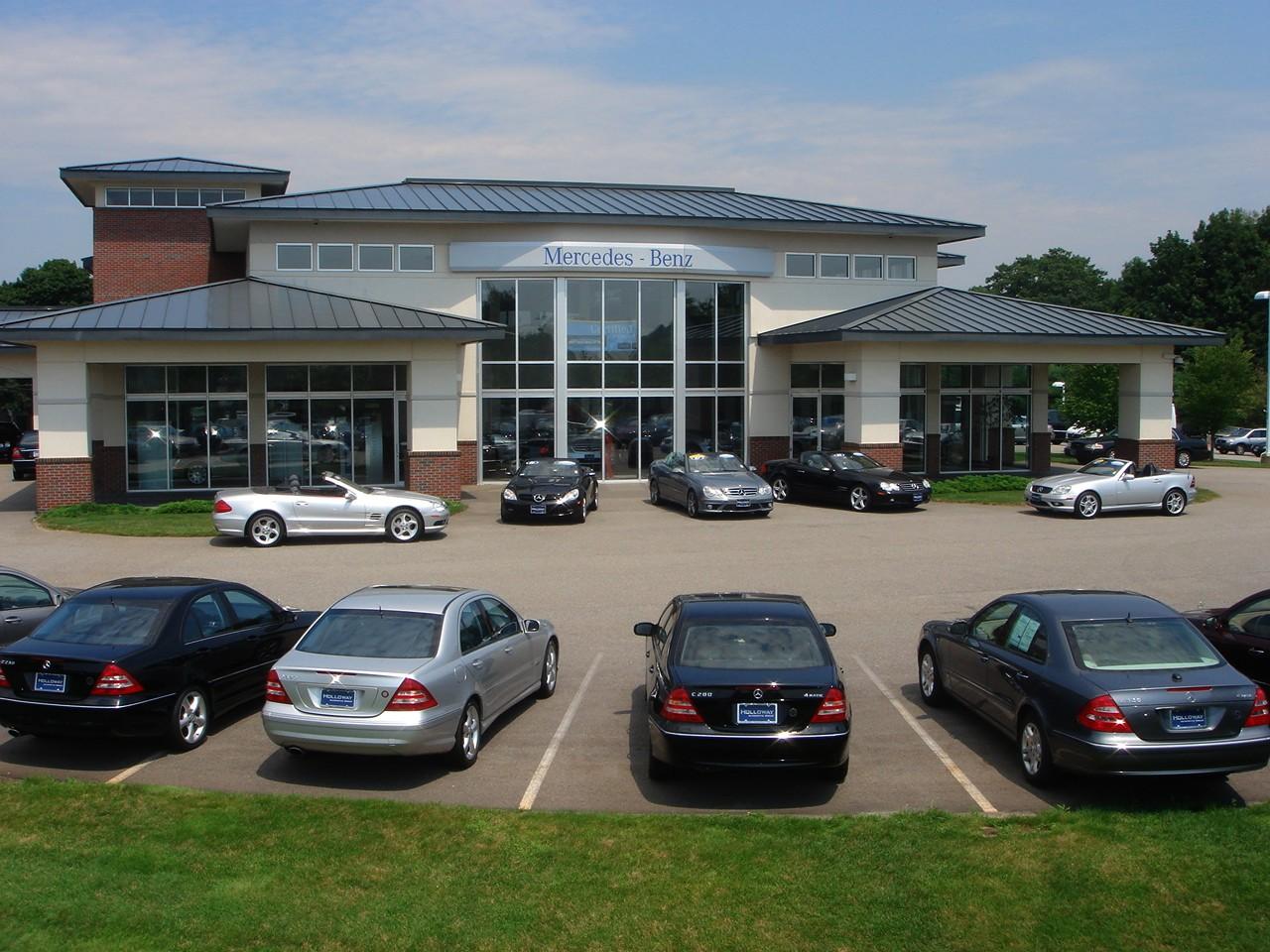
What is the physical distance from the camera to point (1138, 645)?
29.8ft

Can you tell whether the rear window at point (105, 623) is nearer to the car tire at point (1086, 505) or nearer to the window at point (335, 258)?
the car tire at point (1086, 505)

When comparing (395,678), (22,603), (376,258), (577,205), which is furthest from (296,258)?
(395,678)

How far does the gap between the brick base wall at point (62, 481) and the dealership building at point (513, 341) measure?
0.06 metres

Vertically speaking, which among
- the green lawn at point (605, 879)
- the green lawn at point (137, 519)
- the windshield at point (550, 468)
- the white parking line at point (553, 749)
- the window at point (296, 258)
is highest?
the window at point (296, 258)

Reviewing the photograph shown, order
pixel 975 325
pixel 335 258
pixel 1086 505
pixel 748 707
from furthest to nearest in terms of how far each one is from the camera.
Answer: pixel 335 258
pixel 975 325
pixel 1086 505
pixel 748 707

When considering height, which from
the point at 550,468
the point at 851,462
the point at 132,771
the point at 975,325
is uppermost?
the point at 975,325

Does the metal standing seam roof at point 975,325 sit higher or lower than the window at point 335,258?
lower

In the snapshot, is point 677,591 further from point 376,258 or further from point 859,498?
point 376,258

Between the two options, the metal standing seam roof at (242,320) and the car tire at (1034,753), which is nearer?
the car tire at (1034,753)

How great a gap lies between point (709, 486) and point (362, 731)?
59.9ft

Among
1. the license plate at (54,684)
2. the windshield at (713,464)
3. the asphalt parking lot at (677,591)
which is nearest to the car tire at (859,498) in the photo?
the asphalt parking lot at (677,591)

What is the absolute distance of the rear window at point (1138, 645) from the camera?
885 centimetres

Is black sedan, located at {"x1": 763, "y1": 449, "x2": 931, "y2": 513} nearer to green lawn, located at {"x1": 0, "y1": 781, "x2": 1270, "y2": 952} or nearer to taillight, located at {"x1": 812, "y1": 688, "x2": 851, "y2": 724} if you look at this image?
taillight, located at {"x1": 812, "y1": 688, "x2": 851, "y2": 724}

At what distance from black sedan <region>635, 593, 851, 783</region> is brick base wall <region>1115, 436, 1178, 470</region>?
90.2ft
